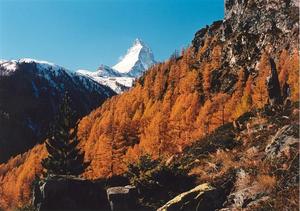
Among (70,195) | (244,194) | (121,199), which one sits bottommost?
(244,194)

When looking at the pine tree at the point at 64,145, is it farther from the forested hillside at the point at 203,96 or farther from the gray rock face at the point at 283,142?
the gray rock face at the point at 283,142

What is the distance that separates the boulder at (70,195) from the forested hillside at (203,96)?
32.0 meters

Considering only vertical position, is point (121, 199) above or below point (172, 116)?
below

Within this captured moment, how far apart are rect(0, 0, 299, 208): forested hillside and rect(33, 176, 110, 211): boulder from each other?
1259 inches

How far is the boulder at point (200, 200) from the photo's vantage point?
19.5 metres

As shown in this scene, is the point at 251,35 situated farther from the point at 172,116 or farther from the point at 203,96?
the point at 172,116

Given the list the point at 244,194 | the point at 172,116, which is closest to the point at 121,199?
the point at 244,194

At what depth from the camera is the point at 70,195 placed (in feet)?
80.6

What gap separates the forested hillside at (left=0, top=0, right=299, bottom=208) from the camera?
73812 mm

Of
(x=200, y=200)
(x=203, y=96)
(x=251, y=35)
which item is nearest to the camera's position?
(x=200, y=200)

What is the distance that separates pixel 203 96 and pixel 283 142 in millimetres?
91026

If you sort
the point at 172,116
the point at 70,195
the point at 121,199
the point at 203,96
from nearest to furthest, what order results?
the point at 121,199, the point at 70,195, the point at 172,116, the point at 203,96

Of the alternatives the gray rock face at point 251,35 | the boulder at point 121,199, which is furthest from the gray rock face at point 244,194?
the gray rock face at point 251,35

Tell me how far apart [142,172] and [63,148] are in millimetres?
37716
